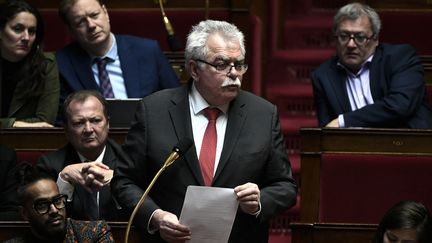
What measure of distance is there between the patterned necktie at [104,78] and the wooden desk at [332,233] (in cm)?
42

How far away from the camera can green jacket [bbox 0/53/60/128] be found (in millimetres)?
1808

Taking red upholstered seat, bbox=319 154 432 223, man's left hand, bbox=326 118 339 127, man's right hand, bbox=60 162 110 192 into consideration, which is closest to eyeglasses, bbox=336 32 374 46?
man's left hand, bbox=326 118 339 127

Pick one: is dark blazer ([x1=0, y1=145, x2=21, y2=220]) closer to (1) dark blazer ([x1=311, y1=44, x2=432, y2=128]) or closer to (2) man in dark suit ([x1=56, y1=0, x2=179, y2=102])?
(2) man in dark suit ([x1=56, y1=0, x2=179, y2=102])

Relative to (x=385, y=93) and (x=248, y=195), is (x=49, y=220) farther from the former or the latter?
(x=385, y=93)

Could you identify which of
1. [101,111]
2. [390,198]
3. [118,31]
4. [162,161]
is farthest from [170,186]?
[118,31]

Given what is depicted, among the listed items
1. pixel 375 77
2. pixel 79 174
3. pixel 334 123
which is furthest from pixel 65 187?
pixel 375 77

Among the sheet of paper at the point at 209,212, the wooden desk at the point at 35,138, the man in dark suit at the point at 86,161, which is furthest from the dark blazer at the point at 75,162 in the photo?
the sheet of paper at the point at 209,212

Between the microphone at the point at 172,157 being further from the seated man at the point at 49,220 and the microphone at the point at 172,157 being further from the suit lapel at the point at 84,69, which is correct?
the suit lapel at the point at 84,69

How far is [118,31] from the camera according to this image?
2129 millimetres

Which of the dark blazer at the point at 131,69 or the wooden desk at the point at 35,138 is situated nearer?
the wooden desk at the point at 35,138

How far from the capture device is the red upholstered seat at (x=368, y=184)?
1598 mm

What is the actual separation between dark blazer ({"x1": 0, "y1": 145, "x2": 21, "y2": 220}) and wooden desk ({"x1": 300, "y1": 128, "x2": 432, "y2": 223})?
1.24 feet

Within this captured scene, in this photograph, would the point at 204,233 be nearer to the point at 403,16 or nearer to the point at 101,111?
the point at 101,111

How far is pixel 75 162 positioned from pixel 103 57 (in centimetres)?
33
